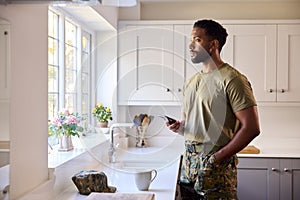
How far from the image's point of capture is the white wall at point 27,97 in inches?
58.7

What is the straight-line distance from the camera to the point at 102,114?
9.93 ft

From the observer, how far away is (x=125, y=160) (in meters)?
2.73

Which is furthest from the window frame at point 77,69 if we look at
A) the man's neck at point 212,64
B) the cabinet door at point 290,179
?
the cabinet door at point 290,179

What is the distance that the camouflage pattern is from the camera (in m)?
2.04

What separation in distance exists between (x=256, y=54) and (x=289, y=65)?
303 millimetres

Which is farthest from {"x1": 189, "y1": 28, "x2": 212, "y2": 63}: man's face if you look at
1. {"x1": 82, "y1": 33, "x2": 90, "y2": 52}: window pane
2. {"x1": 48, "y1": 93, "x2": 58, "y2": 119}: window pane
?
{"x1": 82, "y1": 33, "x2": 90, "y2": 52}: window pane

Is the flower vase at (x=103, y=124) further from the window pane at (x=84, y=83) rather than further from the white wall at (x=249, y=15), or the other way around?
the white wall at (x=249, y=15)

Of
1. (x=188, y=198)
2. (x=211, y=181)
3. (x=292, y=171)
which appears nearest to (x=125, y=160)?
(x=188, y=198)

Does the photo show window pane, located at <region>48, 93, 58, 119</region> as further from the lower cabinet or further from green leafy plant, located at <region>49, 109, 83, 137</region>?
the lower cabinet

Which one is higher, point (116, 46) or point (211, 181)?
point (116, 46)

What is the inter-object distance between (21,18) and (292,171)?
2.63 meters

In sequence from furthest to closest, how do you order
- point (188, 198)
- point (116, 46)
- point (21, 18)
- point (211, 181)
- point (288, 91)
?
point (288, 91) → point (116, 46) → point (188, 198) → point (211, 181) → point (21, 18)

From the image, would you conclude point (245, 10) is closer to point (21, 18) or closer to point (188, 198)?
point (188, 198)

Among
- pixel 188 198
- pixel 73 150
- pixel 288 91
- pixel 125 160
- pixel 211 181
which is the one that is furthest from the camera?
pixel 288 91
